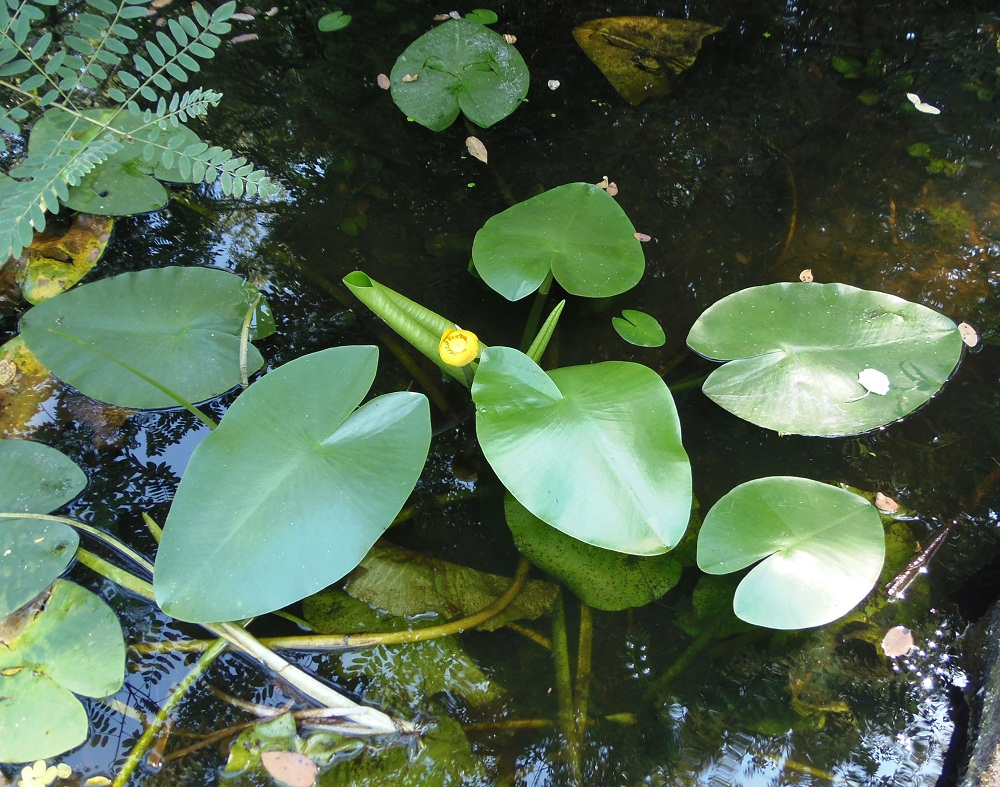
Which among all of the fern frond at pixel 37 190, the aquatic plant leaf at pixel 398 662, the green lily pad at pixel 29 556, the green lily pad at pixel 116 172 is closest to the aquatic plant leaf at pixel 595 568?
the aquatic plant leaf at pixel 398 662

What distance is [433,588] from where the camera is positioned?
5.00 ft

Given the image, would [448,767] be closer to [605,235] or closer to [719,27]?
[605,235]

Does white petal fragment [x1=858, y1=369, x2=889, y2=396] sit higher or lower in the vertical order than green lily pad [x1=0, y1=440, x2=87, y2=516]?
higher

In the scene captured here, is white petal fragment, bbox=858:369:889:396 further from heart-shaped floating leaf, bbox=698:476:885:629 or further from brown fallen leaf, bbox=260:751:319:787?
brown fallen leaf, bbox=260:751:319:787

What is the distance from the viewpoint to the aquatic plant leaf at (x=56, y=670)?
4.13 feet

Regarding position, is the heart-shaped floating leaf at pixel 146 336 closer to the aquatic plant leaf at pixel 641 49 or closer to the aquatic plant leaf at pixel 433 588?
the aquatic plant leaf at pixel 433 588

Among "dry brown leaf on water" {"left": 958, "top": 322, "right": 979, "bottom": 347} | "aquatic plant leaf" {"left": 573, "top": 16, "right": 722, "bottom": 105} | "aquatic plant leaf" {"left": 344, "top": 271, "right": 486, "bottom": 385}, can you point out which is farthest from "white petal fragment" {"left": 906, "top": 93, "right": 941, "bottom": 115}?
"aquatic plant leaf" {"left": 344, "top": 271, "right": 486, "bottom": 385}

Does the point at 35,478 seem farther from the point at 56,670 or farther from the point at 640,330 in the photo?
the point at 640,330

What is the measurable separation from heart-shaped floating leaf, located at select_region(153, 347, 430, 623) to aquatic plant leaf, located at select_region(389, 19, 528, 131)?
113cm

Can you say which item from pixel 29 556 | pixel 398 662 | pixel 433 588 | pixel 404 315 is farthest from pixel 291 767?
pixel 404 315

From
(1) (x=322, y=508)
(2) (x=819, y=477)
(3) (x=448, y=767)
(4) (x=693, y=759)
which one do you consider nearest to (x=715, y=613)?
(4) (x=693, y=759)

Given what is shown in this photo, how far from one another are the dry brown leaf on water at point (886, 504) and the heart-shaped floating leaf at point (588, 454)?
2.00 ft

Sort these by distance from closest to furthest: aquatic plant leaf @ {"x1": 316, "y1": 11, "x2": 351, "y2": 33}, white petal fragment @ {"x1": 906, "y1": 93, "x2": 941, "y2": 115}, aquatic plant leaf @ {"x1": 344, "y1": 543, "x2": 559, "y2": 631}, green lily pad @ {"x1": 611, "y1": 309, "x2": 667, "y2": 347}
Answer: aquatic plant leaf @ {"x1": 344, "y1": 543, "x2": 559, "y2": 631}, green lily pad @ {"x1": 611, "y1": 309, "x2": 667, "y2": 347}, white petal fragment @ {"x1": 906, "y1": 93, "x2": 941, "y2": 115}, aquatic plant leaf @ {"x1": 316, "y1": 11, "x2": 351, "y2": 33}

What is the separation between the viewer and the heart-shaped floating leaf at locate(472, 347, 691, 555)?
4.38ft
